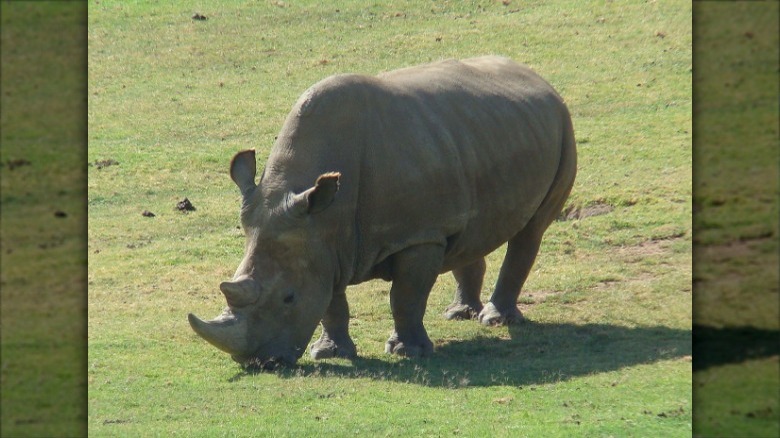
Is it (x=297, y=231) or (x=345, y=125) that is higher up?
(x=345, y=125)

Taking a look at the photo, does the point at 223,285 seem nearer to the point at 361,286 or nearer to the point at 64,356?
the point at 361,286

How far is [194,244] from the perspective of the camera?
16.8 meters

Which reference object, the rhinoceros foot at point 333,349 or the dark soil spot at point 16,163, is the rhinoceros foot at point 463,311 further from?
the dark soil spot at point 16,163

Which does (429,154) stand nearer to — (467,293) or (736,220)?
(467,293)

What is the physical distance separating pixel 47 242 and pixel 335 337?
885 cm

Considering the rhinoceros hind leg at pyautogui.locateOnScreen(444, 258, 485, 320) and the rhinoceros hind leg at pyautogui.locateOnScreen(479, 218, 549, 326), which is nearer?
the rhinoceros hind leg at pyautogui.locateOnScreen(479, 218, 549, 326)

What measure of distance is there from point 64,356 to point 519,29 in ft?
76.6

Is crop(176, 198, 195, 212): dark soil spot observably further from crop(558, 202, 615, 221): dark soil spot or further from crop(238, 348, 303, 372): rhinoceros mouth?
crop(238, 348, 303, 372): rhinoceros mouth

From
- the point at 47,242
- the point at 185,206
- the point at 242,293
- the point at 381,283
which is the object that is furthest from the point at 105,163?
the point at 47,242

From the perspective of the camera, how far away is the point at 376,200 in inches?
432

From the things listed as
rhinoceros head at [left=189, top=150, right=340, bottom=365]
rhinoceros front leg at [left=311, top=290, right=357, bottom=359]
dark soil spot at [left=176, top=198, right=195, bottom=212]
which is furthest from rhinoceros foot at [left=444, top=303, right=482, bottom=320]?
dark soil spot at [left=176, top=198, right=195, bottom=212]

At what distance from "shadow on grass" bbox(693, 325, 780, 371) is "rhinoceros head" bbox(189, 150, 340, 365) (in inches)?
324

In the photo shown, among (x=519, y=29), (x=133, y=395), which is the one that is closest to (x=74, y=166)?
(x=133, y=395)

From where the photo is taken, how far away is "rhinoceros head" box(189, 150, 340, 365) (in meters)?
10.3
